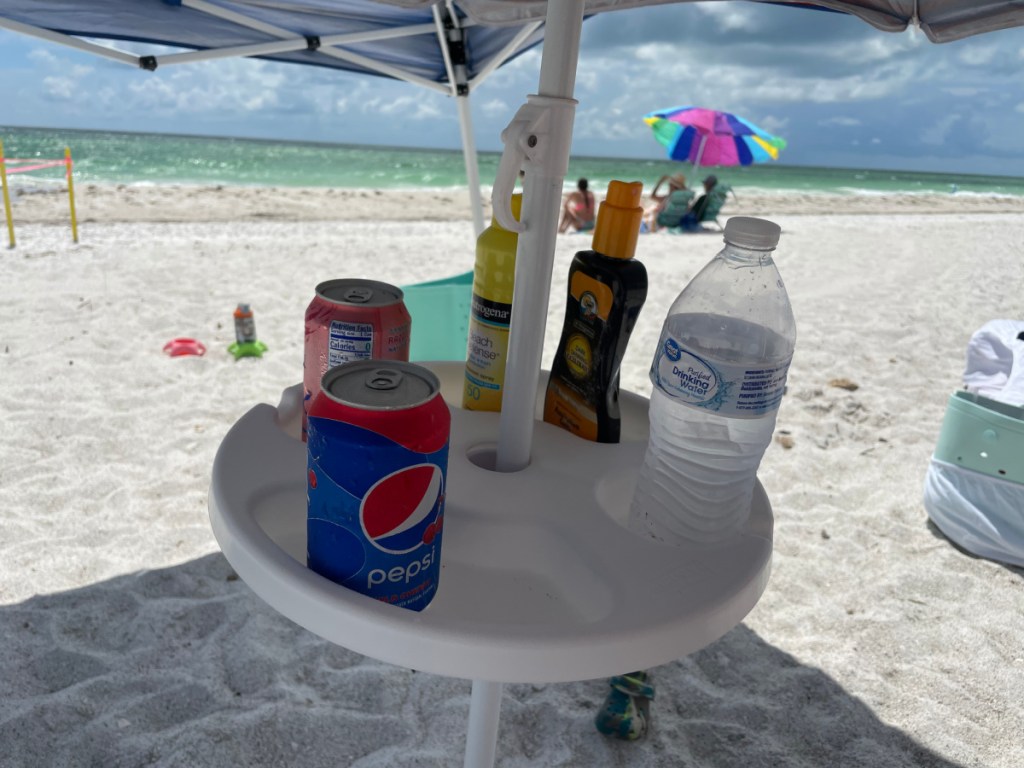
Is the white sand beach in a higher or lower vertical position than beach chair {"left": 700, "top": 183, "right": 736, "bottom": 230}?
lower

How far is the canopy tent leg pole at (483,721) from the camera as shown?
1.04 metres

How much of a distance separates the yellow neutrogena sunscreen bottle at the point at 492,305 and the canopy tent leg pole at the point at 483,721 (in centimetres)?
43

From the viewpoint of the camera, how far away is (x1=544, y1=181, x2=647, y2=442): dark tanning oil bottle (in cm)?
101

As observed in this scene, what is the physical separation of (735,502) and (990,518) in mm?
2006

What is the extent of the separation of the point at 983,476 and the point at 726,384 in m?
2.11

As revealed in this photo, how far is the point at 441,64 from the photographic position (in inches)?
111

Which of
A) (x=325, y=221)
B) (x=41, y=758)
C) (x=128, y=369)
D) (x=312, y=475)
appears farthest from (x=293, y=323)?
(x=325, y=221)

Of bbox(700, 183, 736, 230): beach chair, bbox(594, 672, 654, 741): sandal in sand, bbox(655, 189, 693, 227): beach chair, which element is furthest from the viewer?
bbox(700, 183, 736, 230): beach chair

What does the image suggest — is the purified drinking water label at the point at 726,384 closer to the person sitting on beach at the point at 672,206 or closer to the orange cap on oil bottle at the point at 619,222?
the orange cap on oil bottle at the point at 619,222

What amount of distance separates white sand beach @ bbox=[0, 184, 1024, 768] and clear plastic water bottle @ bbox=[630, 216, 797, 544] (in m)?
0.96

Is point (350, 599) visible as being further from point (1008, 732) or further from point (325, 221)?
point (325, 221)

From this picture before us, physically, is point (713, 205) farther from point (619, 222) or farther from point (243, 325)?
point (619, 222)

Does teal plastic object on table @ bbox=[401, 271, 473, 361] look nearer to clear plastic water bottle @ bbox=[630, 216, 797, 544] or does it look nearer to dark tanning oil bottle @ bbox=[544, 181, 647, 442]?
dark tanning oil bottle @ bbox=[544, 181, 647, 442]

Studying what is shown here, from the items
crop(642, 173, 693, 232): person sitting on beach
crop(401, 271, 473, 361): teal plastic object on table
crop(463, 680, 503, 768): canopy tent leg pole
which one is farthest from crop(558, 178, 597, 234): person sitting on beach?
crop(463, 680, 503, 768): canopy tent leg pole
